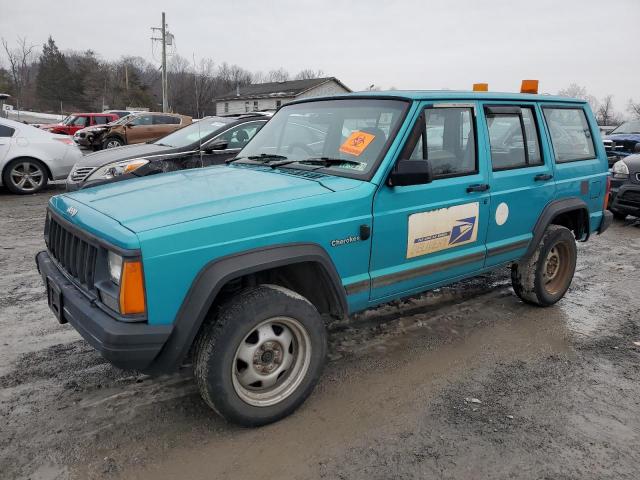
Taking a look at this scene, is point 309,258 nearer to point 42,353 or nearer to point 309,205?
point 309,205

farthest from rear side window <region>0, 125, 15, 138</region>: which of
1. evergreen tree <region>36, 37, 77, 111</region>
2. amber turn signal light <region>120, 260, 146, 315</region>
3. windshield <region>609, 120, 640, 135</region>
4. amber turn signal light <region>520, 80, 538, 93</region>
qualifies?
evergreen tree <region>36, 37, 77, 111</region>

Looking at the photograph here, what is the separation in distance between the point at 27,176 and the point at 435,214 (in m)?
9.27

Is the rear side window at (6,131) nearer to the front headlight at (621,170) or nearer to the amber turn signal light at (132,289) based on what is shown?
the amber turn signal light at (132,289)

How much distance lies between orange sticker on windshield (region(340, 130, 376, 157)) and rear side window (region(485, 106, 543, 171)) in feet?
3.66

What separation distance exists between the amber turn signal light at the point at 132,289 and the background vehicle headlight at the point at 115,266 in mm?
96

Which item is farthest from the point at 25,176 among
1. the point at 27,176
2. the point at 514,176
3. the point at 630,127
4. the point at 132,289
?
the point at 630,127

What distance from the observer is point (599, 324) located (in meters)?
4.35

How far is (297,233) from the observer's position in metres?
2.72

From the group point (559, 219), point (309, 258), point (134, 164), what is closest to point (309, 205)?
point (309, 258)

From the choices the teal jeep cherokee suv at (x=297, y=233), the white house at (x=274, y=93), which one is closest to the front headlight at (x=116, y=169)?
the teal jeep cherokee suv at (x=297, y=233)

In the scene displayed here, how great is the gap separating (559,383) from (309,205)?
213 centimetres

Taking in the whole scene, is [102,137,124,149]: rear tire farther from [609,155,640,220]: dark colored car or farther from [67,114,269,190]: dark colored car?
[609,155,640,220]: dark colored car

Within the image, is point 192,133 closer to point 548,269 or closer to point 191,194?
point 191,194

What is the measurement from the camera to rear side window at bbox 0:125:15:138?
9.52m
